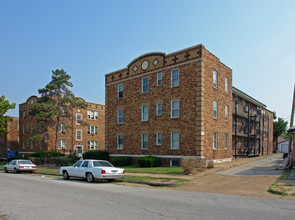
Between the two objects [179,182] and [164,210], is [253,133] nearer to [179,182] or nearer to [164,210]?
[179,182]

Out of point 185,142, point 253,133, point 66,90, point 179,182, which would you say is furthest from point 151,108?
point 253,133

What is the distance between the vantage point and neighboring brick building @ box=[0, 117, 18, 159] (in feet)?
199

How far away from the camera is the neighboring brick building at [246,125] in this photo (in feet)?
115

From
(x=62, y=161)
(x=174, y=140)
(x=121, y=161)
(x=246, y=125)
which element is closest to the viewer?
(x=174, y=140)

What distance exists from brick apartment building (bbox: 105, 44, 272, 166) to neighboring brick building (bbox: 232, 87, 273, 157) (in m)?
6.16

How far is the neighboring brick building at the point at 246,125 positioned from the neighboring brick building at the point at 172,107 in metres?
6.17

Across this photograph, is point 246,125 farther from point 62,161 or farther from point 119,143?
point 62,161

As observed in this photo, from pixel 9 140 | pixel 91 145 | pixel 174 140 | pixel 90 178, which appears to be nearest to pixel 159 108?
pixel 174 140

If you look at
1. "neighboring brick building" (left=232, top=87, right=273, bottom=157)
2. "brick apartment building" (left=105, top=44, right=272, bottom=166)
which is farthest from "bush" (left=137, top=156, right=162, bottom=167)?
"neighboring brick building" (left=232, top=87, right=273, bottom=157)

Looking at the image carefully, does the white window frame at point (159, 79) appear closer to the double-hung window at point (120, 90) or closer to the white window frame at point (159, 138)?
the white window frame at point (159, 138)

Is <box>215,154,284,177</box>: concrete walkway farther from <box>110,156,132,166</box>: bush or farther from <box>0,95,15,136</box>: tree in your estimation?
<box>0,95,15,136</box>: tree

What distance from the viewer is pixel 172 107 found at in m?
25.7

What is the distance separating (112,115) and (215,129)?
1224cm

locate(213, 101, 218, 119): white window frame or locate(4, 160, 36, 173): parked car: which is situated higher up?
locate(213, 101, 218, 119): white window frame
